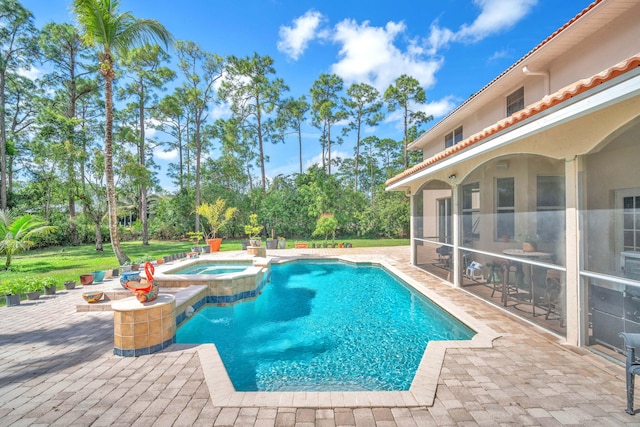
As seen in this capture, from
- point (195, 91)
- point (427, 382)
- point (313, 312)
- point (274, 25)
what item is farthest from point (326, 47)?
point (427, 382)

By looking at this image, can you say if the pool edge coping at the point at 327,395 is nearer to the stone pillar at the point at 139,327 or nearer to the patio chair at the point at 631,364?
the stone pillar at the point at 139,327

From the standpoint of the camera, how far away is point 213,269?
1230cm

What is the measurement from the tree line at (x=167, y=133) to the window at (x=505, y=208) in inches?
526

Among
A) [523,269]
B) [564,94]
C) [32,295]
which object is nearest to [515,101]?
[523,269]

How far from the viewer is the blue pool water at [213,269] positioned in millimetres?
11805

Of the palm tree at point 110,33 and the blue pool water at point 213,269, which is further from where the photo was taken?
the blue pool water at point 213,269

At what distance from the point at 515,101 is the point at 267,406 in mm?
11619

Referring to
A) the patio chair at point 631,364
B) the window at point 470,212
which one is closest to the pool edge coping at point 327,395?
the patio chair at point 631,364

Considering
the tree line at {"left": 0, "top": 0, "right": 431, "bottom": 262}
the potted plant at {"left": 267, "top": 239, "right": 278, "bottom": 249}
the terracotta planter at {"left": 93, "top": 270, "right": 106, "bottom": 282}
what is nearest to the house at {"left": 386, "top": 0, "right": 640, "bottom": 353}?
the terracotta planter at {"left": 93, "top": 270, "right": 106, "bottom": 282}

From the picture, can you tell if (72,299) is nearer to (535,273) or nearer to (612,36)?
(535,273)

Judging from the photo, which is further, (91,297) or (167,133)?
(167,133)

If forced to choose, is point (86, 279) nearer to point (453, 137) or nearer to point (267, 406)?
point (267, 406)

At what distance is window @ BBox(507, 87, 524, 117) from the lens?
30.8 feet

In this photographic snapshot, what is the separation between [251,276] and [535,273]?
24.5 feet
